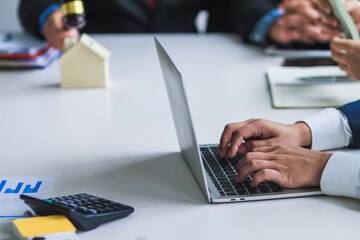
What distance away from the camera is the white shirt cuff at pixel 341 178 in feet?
2.86

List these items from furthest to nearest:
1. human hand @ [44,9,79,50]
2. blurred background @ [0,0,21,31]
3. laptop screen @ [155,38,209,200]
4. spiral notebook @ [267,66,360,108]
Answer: blurred background @ [0,0,21,31]
human hand @ [44,9,79,50]
spiral notebook @ [267,66,360,108]
laptop screen @ [155,38,209,200]

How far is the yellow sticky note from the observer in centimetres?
71

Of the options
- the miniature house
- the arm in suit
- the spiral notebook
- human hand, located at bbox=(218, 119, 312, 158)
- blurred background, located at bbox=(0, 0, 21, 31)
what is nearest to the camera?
human hand, located at bbox=(218, 119, 312, 158)

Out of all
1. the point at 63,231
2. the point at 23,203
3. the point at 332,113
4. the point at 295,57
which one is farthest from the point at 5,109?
the point at 295,57

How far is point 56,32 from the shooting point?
6.06 feet

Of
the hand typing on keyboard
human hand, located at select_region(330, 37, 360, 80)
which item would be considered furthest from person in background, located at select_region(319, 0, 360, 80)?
the hand typing on keyboard

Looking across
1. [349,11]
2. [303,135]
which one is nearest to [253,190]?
[303,135]

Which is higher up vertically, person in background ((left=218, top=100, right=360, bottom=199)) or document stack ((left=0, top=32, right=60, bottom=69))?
document stack ((left=0, top=32, right=60, bottom=69))

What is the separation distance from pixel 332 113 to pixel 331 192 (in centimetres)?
33

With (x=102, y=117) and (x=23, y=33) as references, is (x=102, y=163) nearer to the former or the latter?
(x=102, y=117)

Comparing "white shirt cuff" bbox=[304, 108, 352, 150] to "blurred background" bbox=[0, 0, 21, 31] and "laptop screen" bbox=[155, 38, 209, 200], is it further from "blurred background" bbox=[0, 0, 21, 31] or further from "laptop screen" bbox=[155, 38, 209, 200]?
"blurred background" bbox=[0, 0, 21, 31]

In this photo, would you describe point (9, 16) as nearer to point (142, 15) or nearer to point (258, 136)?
point (142, 15)

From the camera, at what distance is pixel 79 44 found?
151 cm

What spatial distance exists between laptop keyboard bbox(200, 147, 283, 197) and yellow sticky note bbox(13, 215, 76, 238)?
0.91ft
